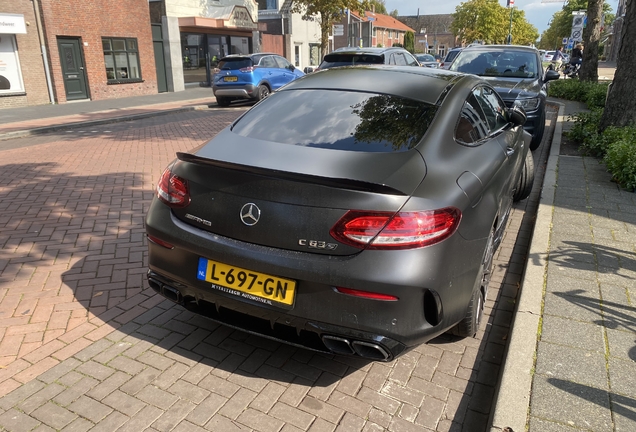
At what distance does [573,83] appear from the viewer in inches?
630

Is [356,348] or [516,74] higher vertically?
[516,74]

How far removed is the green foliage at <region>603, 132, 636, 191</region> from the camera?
5.76 meters

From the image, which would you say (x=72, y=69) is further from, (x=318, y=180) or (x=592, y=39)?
(x=318, y=180)

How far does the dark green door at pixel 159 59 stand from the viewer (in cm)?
2239

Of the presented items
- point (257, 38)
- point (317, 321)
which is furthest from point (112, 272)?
point (257, 38)

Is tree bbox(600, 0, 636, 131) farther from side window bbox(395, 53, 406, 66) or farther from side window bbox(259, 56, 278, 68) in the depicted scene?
side window bbox(259, 56, 278, 68)

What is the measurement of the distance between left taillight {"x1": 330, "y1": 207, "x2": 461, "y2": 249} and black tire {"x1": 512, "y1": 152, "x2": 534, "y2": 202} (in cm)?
373

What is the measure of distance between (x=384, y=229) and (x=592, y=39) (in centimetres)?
1674

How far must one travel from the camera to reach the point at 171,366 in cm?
293

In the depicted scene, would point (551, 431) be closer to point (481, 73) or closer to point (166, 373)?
point (166, 373)

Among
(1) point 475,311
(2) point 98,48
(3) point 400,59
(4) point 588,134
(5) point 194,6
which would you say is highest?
(5) point 194,6

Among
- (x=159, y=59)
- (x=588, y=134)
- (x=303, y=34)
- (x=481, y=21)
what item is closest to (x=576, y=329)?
(x=588, y=134)

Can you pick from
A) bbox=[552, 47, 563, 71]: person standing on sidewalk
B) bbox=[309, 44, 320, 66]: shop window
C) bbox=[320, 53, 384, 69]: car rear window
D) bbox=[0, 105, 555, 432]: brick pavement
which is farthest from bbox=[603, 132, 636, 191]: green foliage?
bbox=[309, 44, 320, 66]: shop window

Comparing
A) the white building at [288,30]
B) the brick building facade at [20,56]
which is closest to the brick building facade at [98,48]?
the brick building facade at [20,56]
